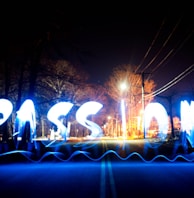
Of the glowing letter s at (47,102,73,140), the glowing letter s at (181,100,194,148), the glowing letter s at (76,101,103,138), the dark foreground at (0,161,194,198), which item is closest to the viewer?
the dark foreground at (0,161,194,198)

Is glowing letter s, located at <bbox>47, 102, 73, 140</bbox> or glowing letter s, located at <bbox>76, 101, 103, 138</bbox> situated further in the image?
glowing letter s, located at <bbox>47, 102, 73, 140</bbox>

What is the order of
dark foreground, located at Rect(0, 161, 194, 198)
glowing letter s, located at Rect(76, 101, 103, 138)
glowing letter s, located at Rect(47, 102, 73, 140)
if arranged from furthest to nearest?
glowing letter s, located at Rect(47, 102, 73, 140) < glowing letter s, located at Rect(76, 101, 103, 138) < dark foreground, located at Rect(0, 161, 194, 198)

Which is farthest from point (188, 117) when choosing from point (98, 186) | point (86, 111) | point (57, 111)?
point (98, 186)

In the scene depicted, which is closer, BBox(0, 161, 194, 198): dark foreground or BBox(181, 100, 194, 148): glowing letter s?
BBox(0, 161, 194, 198): dark foreground

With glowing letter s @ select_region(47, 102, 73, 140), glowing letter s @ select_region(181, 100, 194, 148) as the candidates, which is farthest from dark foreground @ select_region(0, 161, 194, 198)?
glowing letter s @ select_region(181, 100, 194, 148)

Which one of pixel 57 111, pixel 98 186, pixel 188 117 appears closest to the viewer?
pixel 98 186

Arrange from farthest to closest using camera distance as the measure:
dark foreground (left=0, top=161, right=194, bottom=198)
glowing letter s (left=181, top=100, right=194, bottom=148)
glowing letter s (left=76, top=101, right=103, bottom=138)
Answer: glowing letter s (left=181, top=100, right=194, bottom=148), glowing letter s (left=76, top=101, right=103, bottom=138), dark foreground (left=0, top=161, right=194, bottom=198)

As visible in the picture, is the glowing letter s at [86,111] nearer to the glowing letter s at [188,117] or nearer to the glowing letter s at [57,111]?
the glowing letter s at [57,111]

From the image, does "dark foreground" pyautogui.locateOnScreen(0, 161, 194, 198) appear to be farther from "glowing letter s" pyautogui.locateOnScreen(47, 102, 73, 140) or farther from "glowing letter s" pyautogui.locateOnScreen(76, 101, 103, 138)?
"glowing letter s" pyautogui.locateOnScreen(47, 102, 73, 140)

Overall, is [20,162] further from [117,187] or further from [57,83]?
[57,83]

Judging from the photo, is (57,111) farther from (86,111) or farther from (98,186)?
(98,186)

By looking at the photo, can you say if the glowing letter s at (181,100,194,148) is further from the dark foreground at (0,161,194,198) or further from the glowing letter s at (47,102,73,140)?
the dark foreground at (0,161,194,198)

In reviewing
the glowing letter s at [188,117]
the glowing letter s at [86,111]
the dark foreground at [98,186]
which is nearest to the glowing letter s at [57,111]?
the glowing letter s at [86,111]

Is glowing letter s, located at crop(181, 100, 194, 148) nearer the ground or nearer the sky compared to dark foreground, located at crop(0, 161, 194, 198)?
nearer the sky
